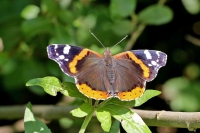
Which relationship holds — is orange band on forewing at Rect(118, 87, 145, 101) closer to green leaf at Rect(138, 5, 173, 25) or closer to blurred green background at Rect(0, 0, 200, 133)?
blurred green background at Rect(0, 0, 200, 133)

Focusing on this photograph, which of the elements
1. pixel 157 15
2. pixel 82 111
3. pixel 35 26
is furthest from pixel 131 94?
pixel 157 15

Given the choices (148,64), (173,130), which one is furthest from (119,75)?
(173,130)

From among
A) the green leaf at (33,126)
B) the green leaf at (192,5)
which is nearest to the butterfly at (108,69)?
the green leaf at (33,126)

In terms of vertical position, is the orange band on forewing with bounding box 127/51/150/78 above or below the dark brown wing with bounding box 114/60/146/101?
above

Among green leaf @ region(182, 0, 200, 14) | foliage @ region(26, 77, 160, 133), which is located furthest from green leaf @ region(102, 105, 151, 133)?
green leaf @ region(182, 0, 200, 14)

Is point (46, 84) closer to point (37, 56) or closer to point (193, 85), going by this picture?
point (37, 56)

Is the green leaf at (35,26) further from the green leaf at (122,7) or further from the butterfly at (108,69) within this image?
the butterfly at (108,69)
